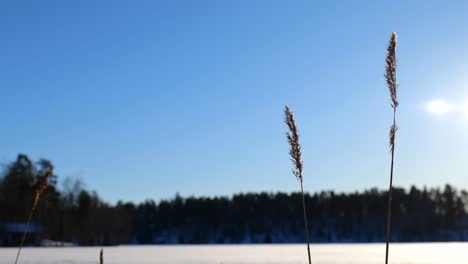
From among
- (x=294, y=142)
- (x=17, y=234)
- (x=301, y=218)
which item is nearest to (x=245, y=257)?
(x=294, y=142)

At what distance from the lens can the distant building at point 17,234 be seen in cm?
5521

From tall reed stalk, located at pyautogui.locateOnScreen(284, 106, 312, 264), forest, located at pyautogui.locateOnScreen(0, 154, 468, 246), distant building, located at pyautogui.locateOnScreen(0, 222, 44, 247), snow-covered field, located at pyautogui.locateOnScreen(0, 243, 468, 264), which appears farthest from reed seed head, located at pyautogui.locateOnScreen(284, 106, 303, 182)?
forest, located at pyautogui.locateOnScreen(0, 154, 468, 246)

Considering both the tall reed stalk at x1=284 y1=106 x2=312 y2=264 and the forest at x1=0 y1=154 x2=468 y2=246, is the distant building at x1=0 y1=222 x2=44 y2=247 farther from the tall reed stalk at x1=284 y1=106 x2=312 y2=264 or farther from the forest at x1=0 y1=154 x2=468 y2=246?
the tall reed stalk at x1=284 y1=106 x2=312 y2=264

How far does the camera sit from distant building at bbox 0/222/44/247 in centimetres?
5521

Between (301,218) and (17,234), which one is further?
(301,218)

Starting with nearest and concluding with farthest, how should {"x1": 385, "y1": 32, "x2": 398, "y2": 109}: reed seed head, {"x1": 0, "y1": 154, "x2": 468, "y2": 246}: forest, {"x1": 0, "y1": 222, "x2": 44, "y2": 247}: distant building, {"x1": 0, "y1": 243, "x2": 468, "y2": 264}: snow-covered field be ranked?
{"x1": 385, "y1": 32, "x2": 398, "y2": 109}: reed seed head → {"x1": 0, "y1": 243, "x2": 468, "y2": 264}: snow-covered field → {"x1": 0, "y1": 222, "x2": 44, "y2": 247}: distant building → {"x1": 0, "y1": 154, "x2": 468, "y2": 246}: forest

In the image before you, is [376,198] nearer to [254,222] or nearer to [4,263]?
[254,222]

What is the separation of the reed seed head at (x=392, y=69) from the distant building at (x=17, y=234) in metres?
56.0

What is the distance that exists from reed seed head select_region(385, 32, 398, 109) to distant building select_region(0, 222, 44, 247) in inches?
2203

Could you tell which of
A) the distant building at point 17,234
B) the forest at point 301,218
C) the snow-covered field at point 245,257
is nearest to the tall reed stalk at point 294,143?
the snow-covered field at point 245,257

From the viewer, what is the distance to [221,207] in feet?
342

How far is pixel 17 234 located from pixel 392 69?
59.5 meters

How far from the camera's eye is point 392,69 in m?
2.61

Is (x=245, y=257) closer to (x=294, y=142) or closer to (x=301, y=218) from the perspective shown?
(x=294, y=142)
